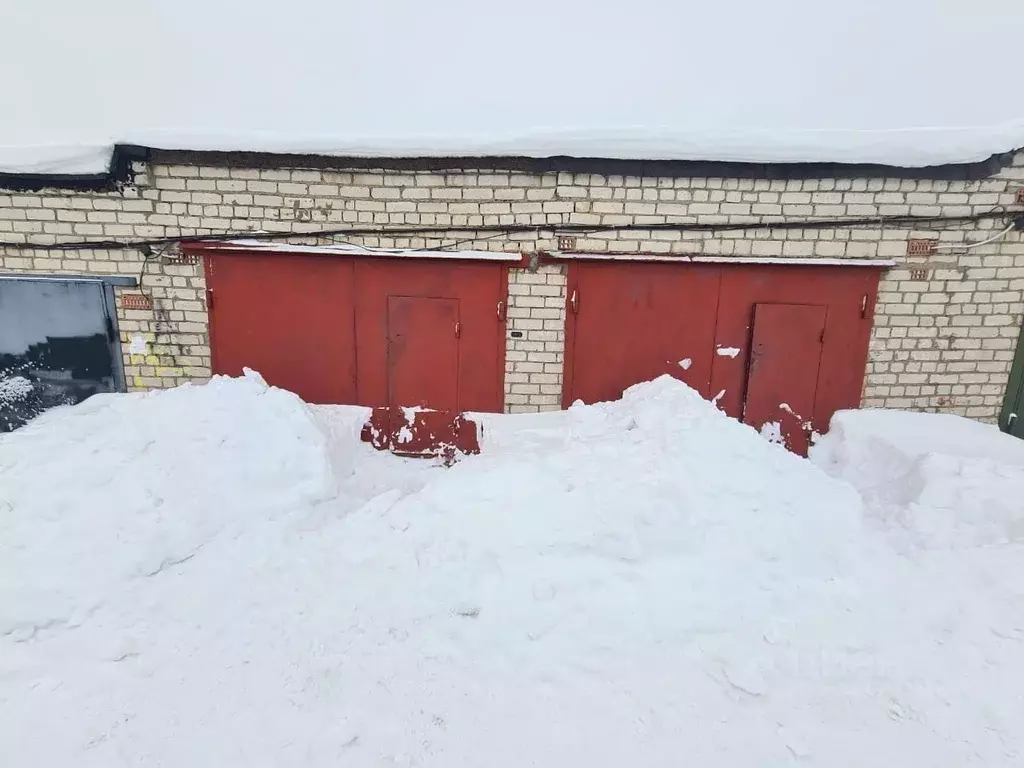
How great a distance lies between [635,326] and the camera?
4.75 metres

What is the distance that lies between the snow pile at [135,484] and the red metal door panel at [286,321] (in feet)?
1.97

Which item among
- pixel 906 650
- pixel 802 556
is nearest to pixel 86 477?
pixel 802 556

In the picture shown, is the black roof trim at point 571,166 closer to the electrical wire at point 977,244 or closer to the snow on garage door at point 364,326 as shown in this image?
the electrical wire at point 977,244

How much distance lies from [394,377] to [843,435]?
153 inches

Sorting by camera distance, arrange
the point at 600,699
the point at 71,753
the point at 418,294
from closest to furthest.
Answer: the point at 71,753
the point at 600,699
the point at 418,294

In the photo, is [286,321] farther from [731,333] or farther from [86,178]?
[731,333]

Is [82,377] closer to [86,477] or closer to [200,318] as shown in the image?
[200,318]

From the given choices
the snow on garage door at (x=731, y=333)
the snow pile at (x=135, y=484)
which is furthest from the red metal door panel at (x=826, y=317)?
the snow pile at (x=135, y=484)

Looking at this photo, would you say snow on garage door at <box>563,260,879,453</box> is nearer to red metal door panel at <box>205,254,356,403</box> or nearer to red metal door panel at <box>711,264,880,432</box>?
red metal door panel at <box>711,264,880,432</box>

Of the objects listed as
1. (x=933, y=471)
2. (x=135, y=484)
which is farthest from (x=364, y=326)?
(x=933, y=471)

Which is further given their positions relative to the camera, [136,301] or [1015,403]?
[1015,403]

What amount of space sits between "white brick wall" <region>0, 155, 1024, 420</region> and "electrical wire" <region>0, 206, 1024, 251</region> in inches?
1.8

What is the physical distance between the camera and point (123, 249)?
4.66 meters

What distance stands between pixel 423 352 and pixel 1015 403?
521 centimetres
